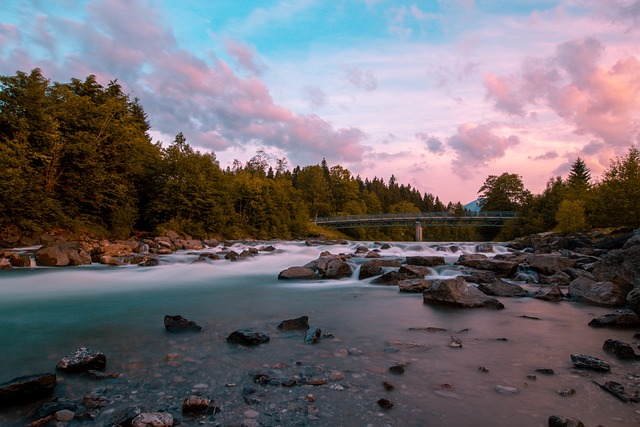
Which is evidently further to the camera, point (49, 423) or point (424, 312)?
point (424, 312)

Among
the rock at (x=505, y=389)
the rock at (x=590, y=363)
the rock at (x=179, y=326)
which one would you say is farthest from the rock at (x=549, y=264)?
the rock at (x=179, y=326)

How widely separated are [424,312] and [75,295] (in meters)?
12.1

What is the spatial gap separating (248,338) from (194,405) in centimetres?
250

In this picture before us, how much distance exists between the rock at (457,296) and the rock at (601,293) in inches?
121

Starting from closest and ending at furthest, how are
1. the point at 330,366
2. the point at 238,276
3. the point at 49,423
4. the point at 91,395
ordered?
the point at 49,423 < the point at 91,395 < the point at 330,366 < the point at 238,276

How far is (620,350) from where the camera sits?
217 inches

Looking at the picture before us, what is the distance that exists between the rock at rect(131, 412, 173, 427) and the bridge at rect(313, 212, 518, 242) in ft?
237

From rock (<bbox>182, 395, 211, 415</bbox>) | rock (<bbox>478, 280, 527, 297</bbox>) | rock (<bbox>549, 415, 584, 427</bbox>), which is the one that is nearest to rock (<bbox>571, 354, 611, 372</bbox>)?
rock (<bbox>549, 415, 584, 427</bbox>)

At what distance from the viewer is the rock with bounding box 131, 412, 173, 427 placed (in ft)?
11.0

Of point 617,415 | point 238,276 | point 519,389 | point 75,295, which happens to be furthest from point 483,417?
point 238,276

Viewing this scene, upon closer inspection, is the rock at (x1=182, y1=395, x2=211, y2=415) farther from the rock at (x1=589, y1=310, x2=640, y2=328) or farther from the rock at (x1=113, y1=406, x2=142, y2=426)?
the rock at (x1=589, y1=310, x2=640, y2=328)

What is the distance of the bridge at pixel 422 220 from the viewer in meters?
70.4

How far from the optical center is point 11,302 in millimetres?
10695

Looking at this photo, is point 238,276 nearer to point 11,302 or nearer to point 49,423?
point 11,302
